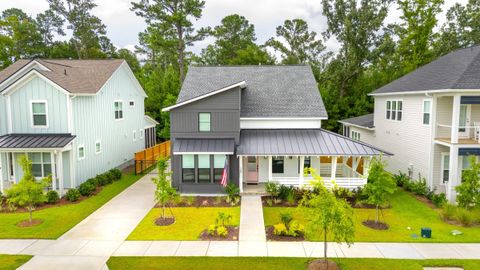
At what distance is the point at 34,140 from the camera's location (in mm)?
18594

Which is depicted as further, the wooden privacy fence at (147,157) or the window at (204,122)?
the wooden privacy fence at (147,157)

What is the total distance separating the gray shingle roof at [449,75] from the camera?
17.4m

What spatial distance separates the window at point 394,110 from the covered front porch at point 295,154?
4.72 m

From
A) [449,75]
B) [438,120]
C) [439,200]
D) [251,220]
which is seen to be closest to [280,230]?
[251,220]

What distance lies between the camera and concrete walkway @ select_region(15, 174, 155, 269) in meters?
11.0

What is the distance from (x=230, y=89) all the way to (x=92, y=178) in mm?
10694

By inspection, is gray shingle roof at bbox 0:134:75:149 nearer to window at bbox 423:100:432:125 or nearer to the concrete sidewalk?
the concrete sidewalk

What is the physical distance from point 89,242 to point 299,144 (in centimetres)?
1227

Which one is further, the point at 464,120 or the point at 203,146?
the point at 464,120

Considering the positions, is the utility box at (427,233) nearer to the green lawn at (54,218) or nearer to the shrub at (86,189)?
the green lawn at (54,218)

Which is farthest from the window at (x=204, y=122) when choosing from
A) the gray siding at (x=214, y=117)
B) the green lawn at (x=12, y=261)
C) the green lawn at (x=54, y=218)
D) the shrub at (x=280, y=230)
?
the green lawn at (x=12, y=261)

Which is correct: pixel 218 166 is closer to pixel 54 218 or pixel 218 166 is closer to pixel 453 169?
pixel 54 218

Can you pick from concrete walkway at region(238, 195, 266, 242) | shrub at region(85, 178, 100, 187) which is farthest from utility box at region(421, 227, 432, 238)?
shrub at region(85, 178, 100, 187)

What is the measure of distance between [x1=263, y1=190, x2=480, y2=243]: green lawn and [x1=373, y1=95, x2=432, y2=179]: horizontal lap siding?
3.05 metres
